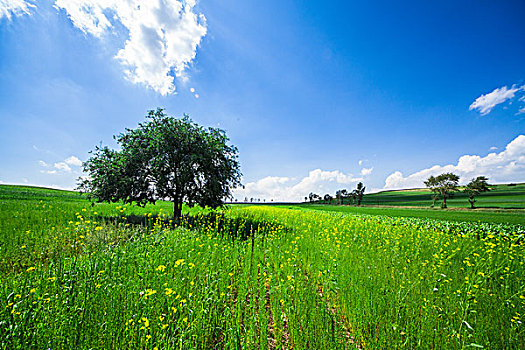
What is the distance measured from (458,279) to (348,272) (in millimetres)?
2853

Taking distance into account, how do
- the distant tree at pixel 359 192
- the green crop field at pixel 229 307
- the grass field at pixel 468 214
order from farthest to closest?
1. the distant tree at pixel 359 192
2. the grass field at pixel 468 214
3. the green crop field at pixel 229 307

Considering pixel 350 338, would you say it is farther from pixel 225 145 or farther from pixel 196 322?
pixel 225 145

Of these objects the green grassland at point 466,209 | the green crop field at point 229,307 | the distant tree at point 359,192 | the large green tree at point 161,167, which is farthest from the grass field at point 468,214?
the distant tree at point 359,192

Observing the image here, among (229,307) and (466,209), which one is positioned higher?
(229,307)

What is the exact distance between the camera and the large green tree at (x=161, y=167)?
11.1m

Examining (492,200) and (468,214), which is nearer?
(468,214)

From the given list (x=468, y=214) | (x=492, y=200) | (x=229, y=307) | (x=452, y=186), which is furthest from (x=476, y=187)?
(x=229, y=307)

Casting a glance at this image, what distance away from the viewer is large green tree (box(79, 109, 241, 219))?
11094 millimetres

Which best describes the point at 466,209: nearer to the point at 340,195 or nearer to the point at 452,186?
the point at 452,186

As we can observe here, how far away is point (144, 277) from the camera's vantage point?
397cm

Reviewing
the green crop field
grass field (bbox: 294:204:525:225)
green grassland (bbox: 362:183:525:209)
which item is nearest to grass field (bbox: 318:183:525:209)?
green grassland (bbox: 362:183:525:209)

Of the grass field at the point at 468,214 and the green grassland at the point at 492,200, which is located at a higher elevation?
the green grassland at the point at 492,200

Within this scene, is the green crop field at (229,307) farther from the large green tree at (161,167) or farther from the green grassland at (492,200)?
the green grassland at (492,200)

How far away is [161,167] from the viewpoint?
→ 11.6 metres
